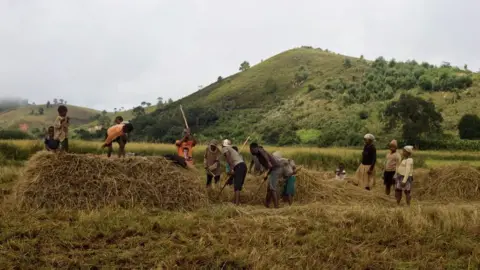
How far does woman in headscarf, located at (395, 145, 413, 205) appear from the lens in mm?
10234

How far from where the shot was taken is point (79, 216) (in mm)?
7594

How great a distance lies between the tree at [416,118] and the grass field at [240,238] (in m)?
26.5

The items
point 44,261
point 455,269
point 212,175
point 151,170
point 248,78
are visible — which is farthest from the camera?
point 248,78

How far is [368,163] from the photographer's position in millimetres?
11219

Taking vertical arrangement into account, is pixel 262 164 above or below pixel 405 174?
above

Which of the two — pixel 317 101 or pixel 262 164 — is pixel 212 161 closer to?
pixel 262 164

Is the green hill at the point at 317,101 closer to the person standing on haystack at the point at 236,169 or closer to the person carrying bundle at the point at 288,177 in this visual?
the person carrying bundle at the point at 288,177

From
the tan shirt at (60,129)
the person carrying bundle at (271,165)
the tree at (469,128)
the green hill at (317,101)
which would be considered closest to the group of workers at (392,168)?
the person carrying bundle at (271,165)

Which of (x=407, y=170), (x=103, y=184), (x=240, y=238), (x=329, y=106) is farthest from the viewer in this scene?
(x=329, y=106)

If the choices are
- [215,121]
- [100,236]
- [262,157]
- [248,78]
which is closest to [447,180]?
[262,157]

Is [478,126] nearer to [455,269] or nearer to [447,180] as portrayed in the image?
[447,180]

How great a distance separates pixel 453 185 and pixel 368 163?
335 cm

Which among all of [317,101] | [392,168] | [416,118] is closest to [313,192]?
[392,168]

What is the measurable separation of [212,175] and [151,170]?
93.9 inches
